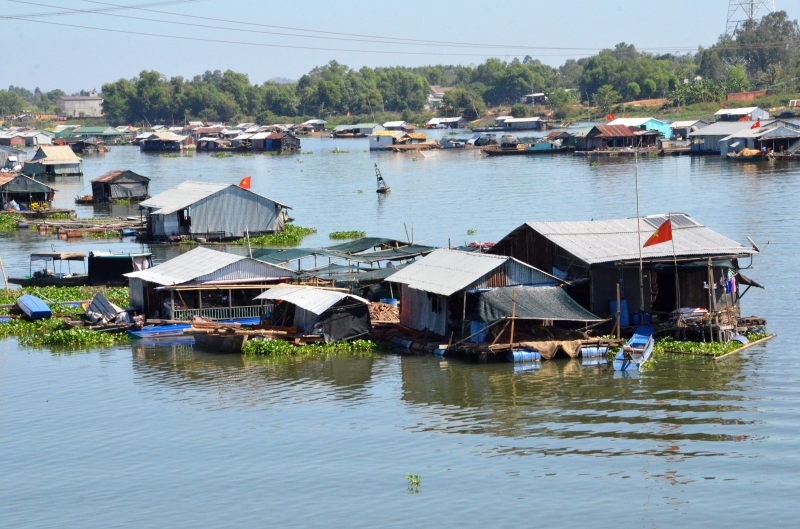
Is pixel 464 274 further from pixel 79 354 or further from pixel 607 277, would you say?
pixel 79 354

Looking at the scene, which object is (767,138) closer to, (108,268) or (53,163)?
(53,163)

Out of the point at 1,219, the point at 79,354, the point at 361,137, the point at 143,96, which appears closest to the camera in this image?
the point at 79,354

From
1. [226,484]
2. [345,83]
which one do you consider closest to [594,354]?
[226,484]

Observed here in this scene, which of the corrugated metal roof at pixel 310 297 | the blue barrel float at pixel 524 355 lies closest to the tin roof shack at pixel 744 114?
the corrugated metal roof at pixel 310 297

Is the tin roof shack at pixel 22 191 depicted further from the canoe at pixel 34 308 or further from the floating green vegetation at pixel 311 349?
the floating green vegetation at pixel 311 349

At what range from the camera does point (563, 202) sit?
197 ft

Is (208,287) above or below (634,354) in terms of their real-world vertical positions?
above

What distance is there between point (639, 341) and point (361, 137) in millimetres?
127154

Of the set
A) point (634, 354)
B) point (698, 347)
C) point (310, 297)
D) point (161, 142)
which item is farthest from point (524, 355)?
point (161, 142)

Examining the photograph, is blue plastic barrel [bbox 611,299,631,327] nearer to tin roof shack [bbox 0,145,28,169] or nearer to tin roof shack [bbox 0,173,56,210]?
tin roof shack [bbox 0,173,56,210]

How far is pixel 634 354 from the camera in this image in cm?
2444

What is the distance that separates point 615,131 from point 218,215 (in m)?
54.9

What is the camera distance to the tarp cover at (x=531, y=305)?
24953mm

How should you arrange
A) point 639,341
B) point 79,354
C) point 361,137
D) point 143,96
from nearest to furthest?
point 639,341
point 79,354
point 361,137
point 143,96
